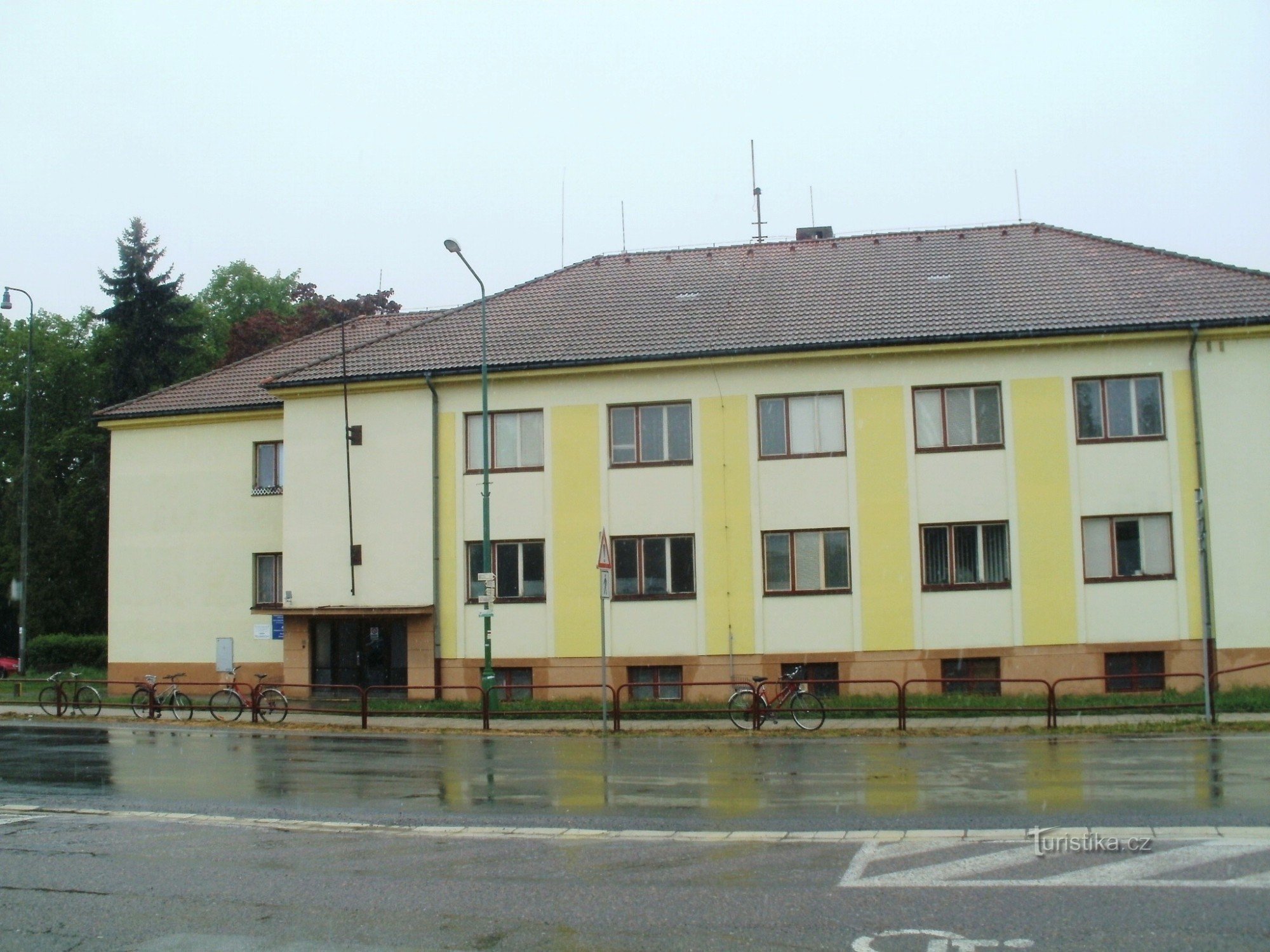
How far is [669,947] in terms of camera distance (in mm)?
6973

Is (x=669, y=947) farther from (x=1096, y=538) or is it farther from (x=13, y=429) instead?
(x=13, y=429)

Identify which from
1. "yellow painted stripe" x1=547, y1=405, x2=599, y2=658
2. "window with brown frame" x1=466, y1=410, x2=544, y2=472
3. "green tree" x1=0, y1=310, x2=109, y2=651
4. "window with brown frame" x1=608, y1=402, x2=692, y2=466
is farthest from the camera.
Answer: "green tree" x1=0, y1=310, x2=109, y2=651

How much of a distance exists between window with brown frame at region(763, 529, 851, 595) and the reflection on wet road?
270 inches

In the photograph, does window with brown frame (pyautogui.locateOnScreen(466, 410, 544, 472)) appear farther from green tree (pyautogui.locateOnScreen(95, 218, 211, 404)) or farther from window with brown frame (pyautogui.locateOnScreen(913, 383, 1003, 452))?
green tree (pyautogui.locateOnScreen(95, 218, 211, 404))

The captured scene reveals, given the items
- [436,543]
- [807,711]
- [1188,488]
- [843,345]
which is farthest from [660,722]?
[1188,488]

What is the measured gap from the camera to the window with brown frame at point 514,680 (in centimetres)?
2695

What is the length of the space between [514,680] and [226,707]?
6055mm

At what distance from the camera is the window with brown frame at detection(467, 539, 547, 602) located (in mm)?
27219

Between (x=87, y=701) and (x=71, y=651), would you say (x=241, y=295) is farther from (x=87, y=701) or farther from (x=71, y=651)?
(x=87, y=701)

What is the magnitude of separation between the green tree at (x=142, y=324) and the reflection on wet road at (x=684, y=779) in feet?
122

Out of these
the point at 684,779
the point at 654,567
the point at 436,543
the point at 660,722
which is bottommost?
the point at 660,722

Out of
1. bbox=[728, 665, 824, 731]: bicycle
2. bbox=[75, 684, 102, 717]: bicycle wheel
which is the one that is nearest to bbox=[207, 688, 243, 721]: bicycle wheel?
bbox=[75, 684, 102, 717]: bicycle wheel

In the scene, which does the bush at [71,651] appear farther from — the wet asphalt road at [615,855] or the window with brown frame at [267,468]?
the wet asphalt road at [615,855]

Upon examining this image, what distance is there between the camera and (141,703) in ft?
84.8
